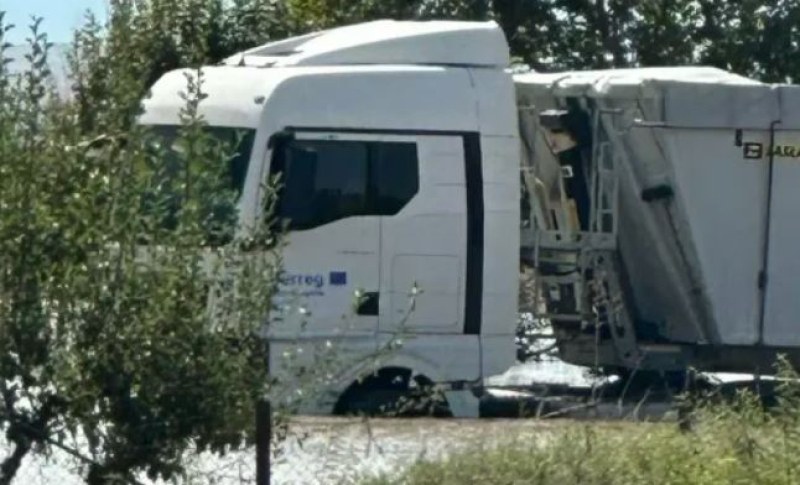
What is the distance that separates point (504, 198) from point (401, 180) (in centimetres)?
83

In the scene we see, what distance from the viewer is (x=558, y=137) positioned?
16359 mm

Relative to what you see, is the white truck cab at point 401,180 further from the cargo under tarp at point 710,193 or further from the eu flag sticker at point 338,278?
the cargo under tarp at point 710,193

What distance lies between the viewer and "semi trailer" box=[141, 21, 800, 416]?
48.7ft

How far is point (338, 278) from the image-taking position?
14938 mm

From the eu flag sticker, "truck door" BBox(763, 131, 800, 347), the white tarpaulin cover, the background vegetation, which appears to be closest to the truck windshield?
the background vegetation

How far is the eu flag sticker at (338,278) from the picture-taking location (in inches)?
587

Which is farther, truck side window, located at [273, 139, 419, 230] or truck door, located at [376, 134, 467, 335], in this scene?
truck door, located at [376, 134, 467, 335]

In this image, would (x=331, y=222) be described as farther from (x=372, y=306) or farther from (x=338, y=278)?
(x=372, y=306)

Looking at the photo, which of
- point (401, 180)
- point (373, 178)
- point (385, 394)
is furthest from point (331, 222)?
point (385, 394)

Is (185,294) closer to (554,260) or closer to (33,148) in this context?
(33,148)

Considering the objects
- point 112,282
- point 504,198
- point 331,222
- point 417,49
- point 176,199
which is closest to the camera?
point 112,282

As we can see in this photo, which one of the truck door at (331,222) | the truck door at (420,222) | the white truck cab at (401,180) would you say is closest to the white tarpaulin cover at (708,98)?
the white truck cab at (401,180)

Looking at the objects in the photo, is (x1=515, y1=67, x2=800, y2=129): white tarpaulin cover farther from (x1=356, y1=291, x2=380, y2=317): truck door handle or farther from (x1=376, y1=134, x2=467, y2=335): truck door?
(x1=356, y1=291, x2=380, y2=317): truck door handle

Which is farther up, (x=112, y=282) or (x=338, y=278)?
(x=112, y=282)
